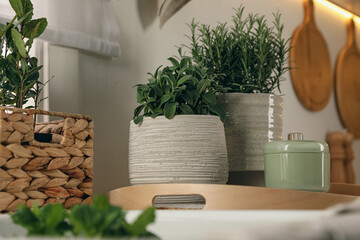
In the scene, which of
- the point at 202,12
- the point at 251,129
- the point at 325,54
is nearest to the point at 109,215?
the point at 251,129

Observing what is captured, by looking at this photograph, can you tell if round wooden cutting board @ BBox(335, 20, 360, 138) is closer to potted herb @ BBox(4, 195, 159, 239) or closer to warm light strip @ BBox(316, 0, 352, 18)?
warm light strip @ BBox(316, 0, 352, 18)

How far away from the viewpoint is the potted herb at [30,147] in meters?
0.69

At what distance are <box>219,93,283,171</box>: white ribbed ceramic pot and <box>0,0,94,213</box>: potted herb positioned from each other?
28cm

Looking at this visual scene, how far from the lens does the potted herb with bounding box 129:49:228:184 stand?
81 cm

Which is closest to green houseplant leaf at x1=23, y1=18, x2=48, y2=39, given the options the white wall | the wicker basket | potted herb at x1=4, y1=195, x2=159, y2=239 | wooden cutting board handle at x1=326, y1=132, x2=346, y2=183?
the wicker basket

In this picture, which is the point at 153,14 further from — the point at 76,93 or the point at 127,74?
the point at 76,93

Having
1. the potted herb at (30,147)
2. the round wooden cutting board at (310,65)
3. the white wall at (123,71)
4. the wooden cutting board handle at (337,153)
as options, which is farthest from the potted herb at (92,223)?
the wooden cutting board handle at (337,153)

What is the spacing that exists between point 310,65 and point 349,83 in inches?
14.7

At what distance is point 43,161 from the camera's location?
0.72m

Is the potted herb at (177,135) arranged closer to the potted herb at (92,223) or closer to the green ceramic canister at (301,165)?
the green ceramic canister at (301,165)

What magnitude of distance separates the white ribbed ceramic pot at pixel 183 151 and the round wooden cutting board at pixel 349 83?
161cm

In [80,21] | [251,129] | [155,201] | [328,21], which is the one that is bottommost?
[155,201]

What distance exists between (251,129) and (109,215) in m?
0.80

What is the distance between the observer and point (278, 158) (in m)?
0.81
